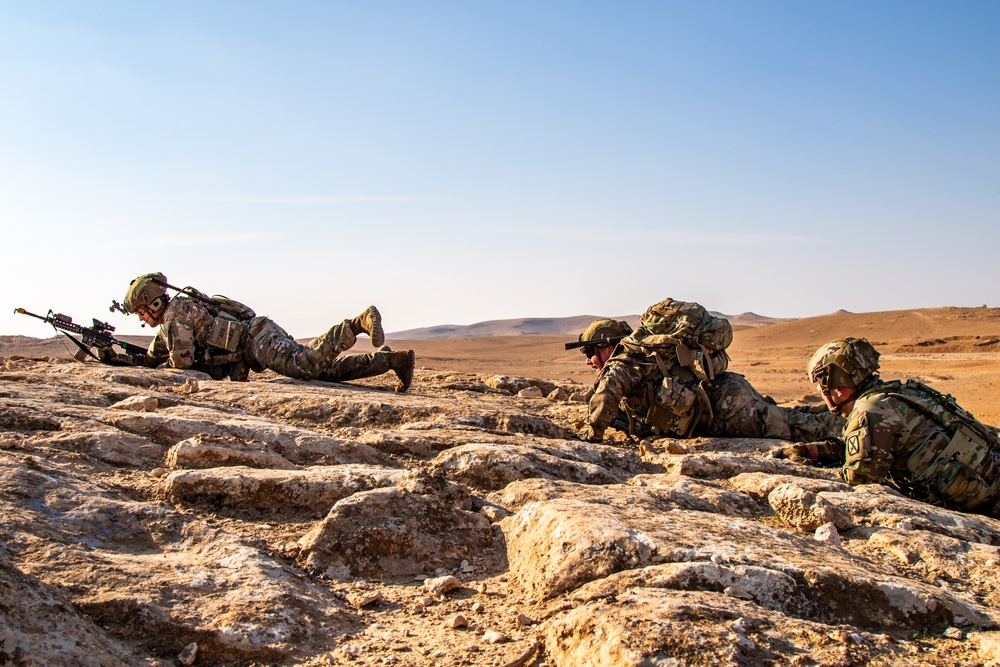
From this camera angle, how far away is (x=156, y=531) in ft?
11.6

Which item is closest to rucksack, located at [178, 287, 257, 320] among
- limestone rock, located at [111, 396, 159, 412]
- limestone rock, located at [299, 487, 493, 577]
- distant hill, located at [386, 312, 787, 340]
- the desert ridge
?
limestone rock, located at [111, 396, 159, 412]

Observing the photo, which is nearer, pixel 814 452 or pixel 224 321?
pixel 814 452

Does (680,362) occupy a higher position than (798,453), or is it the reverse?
(680,362)

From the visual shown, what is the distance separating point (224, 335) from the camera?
870 centimetres

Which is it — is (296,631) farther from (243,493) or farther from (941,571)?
(941,571)

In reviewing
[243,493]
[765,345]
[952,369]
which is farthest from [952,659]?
[765,345]

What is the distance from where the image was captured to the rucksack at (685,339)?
21.7 ft

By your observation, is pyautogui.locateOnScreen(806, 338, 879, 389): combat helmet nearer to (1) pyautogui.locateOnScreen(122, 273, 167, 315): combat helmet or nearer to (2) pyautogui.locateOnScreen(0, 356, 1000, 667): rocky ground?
(2) pyautogui.locateOnScreen(0, 356, 1000, 667): rocky ground

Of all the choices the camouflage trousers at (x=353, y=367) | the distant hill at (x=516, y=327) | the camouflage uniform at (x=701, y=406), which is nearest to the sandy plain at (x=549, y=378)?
the camouflage trousers at (x=353, y=367)

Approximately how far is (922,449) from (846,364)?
0.69 m

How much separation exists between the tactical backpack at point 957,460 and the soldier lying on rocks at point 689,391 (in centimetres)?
157

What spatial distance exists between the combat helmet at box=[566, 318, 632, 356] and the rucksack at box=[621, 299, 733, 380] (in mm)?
370

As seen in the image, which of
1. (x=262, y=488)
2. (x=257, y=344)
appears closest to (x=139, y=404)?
(x=262, y=488)

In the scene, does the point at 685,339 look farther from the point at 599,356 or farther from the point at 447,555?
the point at 447,555
